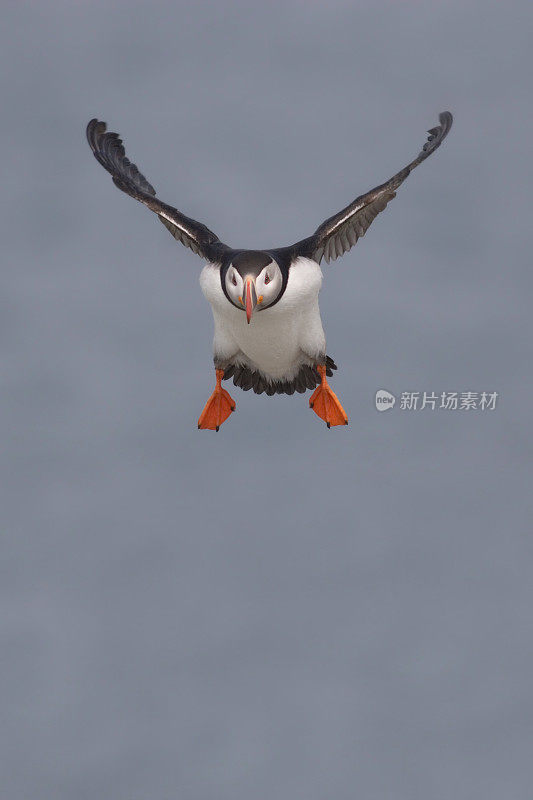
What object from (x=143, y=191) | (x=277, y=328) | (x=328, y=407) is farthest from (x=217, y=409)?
(x=143, y=191)

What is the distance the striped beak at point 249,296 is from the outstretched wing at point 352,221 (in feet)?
6.12

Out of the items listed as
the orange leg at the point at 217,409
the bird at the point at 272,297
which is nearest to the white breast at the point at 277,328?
the bird at the point at 272,297

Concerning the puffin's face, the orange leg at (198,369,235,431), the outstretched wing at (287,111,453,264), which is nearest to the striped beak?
the puffin's face

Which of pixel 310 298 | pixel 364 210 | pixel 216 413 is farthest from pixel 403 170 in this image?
pixel 216 413

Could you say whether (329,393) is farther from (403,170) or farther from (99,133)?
(99,133)

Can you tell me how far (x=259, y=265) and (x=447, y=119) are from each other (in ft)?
19.2

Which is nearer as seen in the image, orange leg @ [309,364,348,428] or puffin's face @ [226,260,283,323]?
puffin's face @ [226,260,283,323]

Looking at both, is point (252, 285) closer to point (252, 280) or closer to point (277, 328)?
point (252, 280)

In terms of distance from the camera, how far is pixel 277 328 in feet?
83.4

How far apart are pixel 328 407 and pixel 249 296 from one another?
4012 mm

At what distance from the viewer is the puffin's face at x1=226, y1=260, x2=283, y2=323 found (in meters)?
23.7

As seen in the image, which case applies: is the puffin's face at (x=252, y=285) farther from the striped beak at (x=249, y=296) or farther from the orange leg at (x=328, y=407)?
the orange leg at (x=328, y=407)

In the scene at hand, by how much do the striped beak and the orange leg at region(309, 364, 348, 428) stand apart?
139 inches

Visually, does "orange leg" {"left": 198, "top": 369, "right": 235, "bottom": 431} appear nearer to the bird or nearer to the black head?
the bird
